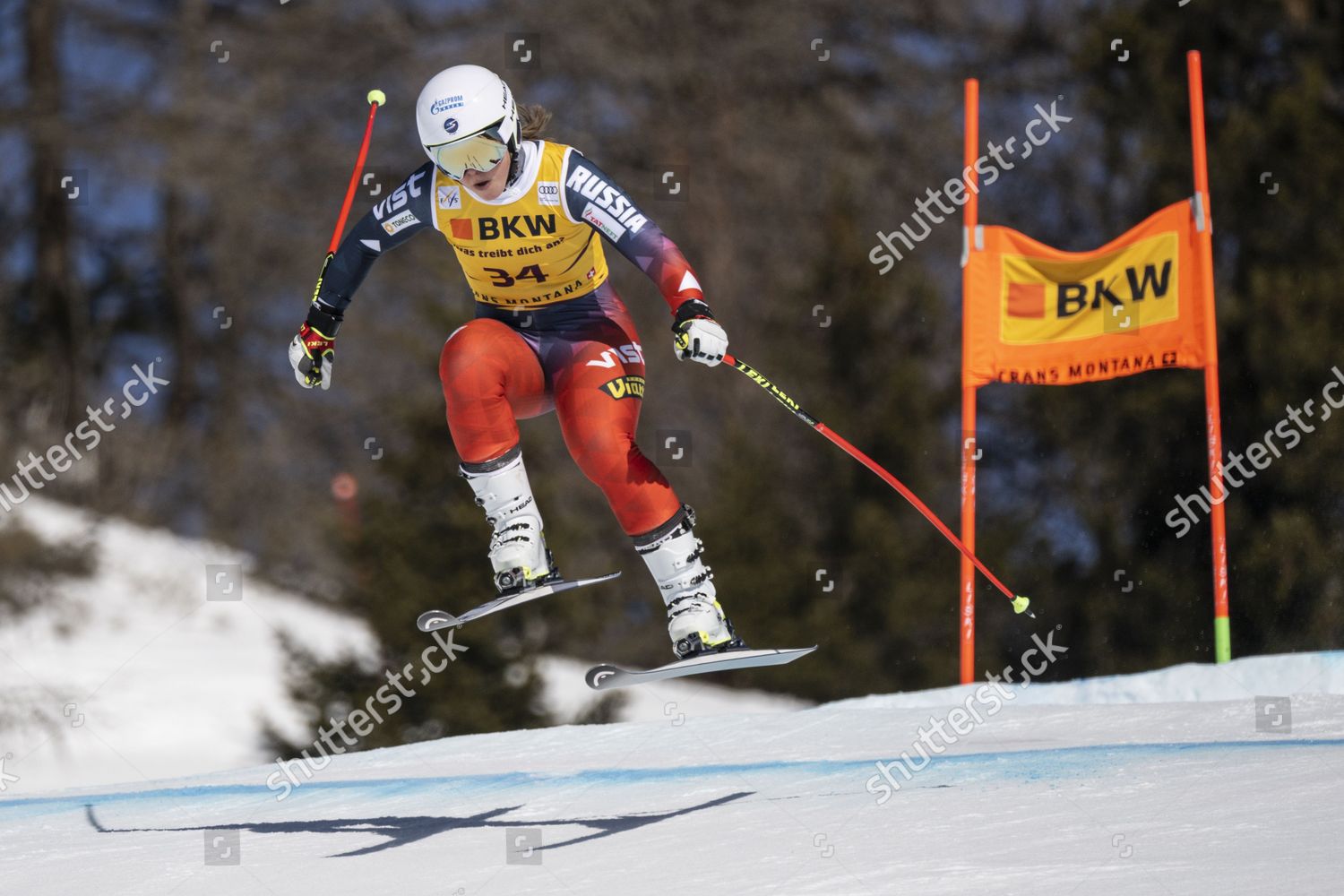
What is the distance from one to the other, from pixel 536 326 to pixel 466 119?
2.52 feet

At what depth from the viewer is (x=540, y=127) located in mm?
5504

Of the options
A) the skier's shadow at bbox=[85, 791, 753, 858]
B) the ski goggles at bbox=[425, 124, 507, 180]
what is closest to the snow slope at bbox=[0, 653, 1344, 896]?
the skier's shadow at bbox=[85, 791, 753, 858]

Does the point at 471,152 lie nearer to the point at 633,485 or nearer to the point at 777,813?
the point at 633,485

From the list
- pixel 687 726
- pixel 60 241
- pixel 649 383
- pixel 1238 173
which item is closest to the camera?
pixel 687 726

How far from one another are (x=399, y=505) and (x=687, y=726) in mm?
4867

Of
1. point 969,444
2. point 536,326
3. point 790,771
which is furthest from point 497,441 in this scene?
point 969,444

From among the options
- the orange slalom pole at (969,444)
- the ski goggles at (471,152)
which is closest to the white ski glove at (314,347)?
the ski goggles at (471,152)

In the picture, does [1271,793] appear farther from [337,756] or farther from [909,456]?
[909,456]

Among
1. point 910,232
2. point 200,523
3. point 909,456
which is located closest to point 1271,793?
point 909,456

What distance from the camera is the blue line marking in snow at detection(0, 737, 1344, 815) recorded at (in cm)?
593

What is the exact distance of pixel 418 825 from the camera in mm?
5766

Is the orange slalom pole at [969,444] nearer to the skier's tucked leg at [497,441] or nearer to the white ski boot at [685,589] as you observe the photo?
the white ski boot at [685,589]

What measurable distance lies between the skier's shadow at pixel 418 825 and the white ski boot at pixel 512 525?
80 cm

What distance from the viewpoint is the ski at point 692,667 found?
16.7ft
